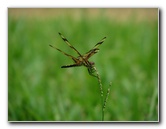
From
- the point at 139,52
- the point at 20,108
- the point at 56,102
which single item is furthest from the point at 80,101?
the point at 139,52

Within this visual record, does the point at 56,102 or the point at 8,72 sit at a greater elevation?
the point at 8,72

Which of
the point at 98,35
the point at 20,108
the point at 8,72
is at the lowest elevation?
the point at 20,108

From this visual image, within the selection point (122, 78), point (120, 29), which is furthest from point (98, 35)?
point (122, 78)

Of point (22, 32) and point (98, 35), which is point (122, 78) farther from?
point (22, 32)

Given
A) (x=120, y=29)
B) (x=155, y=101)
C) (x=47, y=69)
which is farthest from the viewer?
(x=120, y=29)
